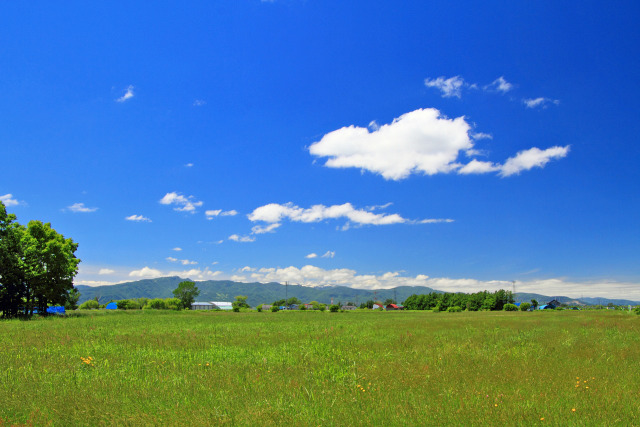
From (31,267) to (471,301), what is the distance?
140 m

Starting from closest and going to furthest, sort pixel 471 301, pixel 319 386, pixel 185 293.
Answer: pixel 319 386, pixel 471 301, pixel 185 293

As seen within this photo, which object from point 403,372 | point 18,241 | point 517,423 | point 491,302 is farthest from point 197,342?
point 491,302

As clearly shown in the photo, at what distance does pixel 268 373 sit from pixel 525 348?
489 inches

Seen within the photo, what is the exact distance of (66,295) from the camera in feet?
178

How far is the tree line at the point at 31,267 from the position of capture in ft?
149

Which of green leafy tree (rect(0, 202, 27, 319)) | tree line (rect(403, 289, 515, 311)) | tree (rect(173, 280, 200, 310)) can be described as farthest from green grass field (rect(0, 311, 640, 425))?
tree (rect(173, 280, 200, 310))

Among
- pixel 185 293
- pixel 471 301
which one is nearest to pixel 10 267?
pixel 185 293

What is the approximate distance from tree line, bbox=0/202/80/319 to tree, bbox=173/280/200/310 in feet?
381

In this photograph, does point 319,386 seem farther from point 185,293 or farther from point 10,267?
point 185,293

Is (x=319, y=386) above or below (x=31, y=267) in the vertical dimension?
below

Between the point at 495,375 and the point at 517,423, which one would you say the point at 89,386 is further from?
the point at 495,375

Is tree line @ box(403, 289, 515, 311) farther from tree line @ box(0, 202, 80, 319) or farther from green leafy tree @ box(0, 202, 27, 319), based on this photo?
green leafy tree @ box(0, 202, 27, 319)

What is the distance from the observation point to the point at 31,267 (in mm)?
46688

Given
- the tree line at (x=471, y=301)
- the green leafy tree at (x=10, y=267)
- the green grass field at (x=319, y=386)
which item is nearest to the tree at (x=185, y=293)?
the tree line at (x=471, y=301)
